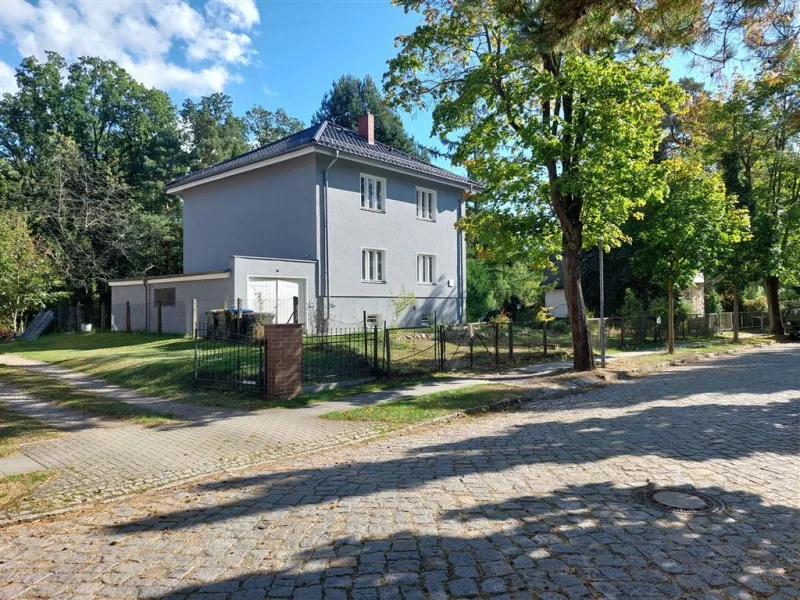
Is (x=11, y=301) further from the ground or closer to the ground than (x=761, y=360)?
further from the ground

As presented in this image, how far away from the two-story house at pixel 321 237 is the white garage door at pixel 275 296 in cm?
4

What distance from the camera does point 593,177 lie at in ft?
44.2

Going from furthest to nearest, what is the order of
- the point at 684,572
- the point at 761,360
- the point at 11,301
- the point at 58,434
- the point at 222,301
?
the point at 222,301
the point at 761,360
the point at 11,301
the point at 58,434
the point at 684,572

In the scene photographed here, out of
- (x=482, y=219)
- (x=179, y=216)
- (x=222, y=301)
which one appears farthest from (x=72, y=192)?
(x=482, y=219)

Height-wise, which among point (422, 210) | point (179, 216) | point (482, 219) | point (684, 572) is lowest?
point (684, 572)

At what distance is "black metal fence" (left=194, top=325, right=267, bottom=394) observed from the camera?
11586 millimetres

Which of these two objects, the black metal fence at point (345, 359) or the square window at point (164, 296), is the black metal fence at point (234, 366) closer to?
the black metal fence at point (345, 359)

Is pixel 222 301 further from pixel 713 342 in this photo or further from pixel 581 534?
pixel 713 342

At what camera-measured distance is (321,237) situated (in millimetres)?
21938

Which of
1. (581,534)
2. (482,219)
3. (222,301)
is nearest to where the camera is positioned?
(581,534)

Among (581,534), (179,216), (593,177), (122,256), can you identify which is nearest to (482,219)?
(593,177)

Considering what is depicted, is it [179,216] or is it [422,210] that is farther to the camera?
[179,216]

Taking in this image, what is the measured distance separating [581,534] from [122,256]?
37598 millimetres

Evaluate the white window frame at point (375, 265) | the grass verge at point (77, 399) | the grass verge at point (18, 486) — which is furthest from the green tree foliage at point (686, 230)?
the grass verge at point (18, 486)
